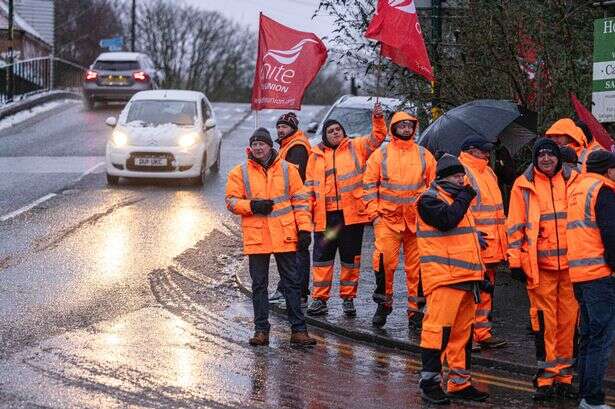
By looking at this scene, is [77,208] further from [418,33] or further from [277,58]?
[418,33]

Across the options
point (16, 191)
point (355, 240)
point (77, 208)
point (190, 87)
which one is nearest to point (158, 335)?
point (355, 240)

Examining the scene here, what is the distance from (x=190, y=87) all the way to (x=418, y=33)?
8605 centimetres

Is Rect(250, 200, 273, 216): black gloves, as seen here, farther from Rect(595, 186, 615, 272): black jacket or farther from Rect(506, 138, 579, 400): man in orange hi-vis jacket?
Rect(595, 186, 615, 272): black jacket

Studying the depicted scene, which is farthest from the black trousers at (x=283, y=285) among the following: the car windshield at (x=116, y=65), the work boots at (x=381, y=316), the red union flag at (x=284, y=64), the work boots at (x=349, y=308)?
the car windshield at (x=116, y=65)

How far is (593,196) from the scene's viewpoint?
30.7 feet

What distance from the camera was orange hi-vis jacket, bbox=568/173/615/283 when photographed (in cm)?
938

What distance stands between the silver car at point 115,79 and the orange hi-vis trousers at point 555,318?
28.5 m

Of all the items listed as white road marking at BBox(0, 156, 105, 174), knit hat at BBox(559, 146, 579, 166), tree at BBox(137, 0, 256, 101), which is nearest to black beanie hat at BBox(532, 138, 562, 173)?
knit hat at BBox(559, 146, 579, 166)

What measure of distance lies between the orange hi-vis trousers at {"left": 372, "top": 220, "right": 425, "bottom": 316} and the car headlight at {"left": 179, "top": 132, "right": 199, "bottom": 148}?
446 inches

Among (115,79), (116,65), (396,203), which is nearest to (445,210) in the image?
(396,203)

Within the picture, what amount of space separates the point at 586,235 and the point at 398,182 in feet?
10.1

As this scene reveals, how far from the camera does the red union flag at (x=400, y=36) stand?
46.5ft

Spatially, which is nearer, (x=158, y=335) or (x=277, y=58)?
(x=158, y=335)

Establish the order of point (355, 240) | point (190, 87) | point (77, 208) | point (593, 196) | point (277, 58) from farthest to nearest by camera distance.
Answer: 1. point (190, 87)
2. point (77, 208)
3. point (277, 58)
4. point (355, 240)
5. point (593, 196)
